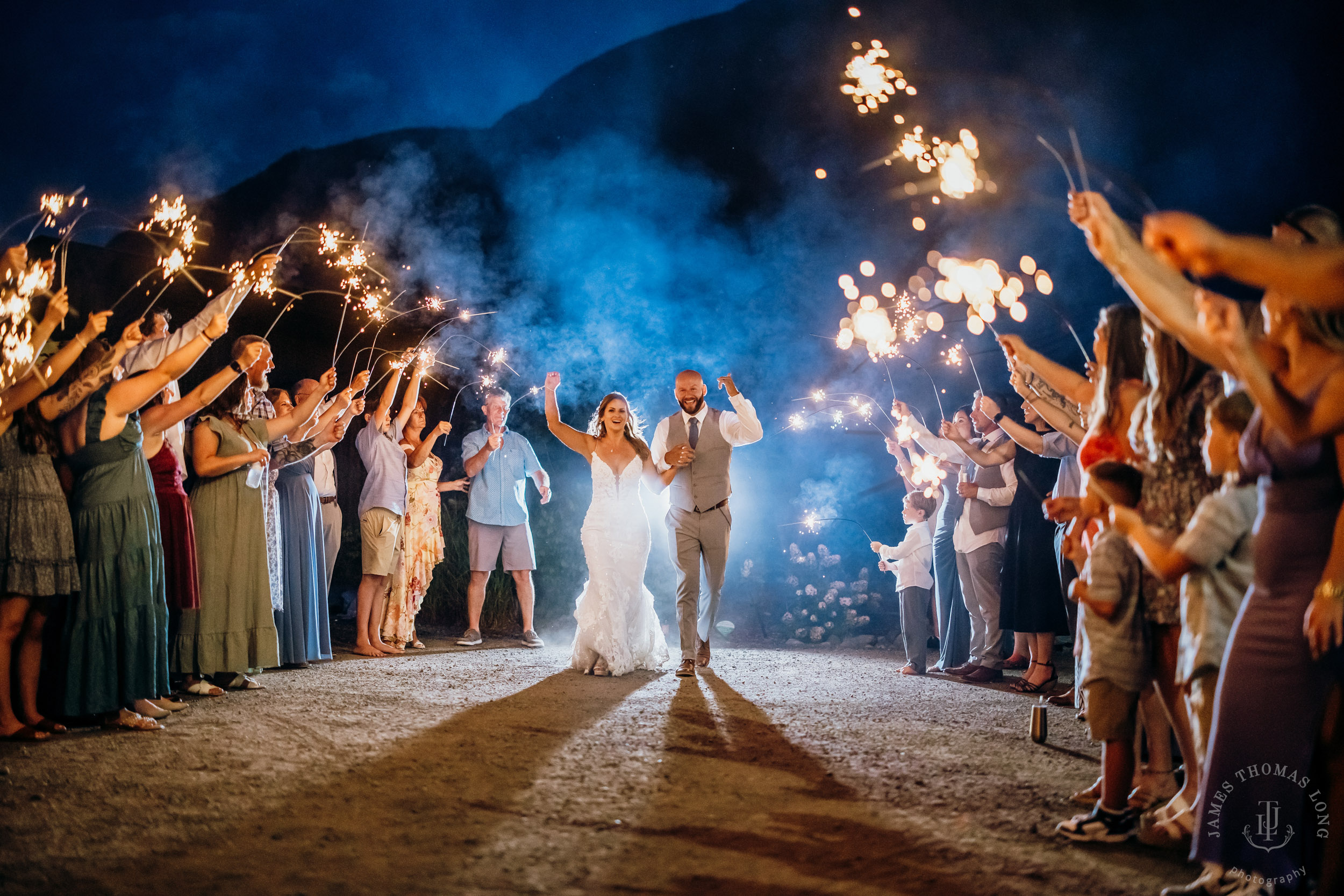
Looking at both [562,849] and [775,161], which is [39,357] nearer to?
[562,849]

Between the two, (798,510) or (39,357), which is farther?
(798,510)

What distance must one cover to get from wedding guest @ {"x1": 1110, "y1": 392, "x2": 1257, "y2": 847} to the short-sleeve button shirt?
6454 mm

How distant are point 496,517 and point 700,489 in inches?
100

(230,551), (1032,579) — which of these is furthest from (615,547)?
(1032,579)

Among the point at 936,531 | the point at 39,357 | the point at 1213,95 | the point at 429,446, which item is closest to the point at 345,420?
the point at 429,446

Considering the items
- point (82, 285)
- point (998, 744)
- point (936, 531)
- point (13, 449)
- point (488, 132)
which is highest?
point (488, 132)

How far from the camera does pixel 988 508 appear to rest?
6.30 m

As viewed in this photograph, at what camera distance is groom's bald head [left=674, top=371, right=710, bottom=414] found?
6.67m

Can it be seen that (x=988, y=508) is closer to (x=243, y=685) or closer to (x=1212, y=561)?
(x=1212, y=561)

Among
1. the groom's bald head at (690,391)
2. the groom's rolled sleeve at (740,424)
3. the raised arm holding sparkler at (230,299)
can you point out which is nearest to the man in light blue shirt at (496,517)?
the groom's bald head at (690,391)

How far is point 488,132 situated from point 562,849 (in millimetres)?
16982

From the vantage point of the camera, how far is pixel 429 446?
8.11 meters

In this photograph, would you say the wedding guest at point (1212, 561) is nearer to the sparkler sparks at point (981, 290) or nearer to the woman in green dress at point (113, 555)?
the sparkler sparks at point (981, 290)

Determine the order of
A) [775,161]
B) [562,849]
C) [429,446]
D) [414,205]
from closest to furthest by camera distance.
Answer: [562,849] < [429,446] < [414,205] < [775,161]
